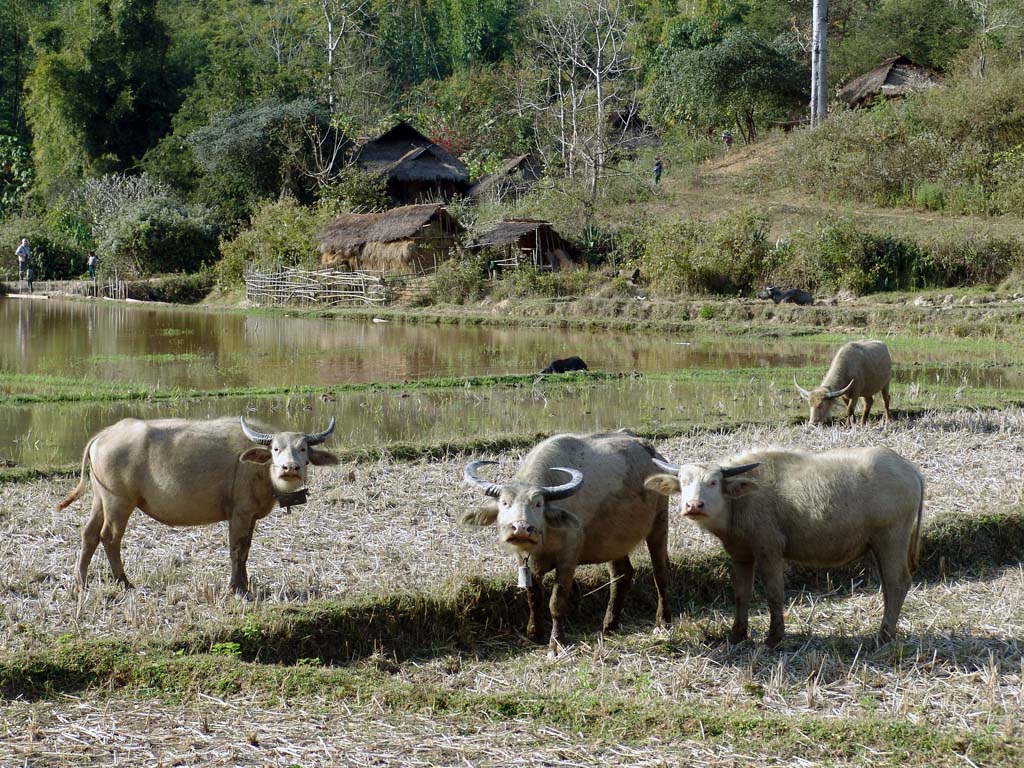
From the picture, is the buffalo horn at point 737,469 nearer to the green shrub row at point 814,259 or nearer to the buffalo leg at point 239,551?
the buffalo leg at point 239,551

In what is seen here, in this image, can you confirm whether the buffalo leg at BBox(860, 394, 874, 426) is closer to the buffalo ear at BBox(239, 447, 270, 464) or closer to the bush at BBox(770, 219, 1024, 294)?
the buffalo ear at BBox(239, 447, 270, 464)

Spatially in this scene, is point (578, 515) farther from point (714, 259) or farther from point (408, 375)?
point (714, 259)

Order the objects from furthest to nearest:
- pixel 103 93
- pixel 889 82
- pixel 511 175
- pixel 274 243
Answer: pixel 103 93 → pixel 511 175 → pixel 889 82 → pixel 274 243

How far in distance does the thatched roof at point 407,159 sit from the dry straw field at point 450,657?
3017cm

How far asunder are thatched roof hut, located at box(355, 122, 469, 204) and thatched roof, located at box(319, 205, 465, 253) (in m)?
5.38

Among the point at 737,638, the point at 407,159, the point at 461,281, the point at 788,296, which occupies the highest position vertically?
the point at 407,159

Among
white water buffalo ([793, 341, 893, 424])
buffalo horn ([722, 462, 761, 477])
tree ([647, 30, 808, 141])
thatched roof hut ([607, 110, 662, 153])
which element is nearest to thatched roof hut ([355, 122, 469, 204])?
thatched roof hut ([607, 110, 662, 153])

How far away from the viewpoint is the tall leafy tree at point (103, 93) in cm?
4462

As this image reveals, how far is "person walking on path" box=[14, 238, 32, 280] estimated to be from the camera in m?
32.8

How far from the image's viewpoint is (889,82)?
113 feet

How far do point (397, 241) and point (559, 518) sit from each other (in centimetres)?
2484

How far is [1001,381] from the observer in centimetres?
1384

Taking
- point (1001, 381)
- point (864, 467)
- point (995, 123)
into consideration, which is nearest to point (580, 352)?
point (1001, 381)

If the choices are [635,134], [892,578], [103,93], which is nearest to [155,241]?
[103,93]
